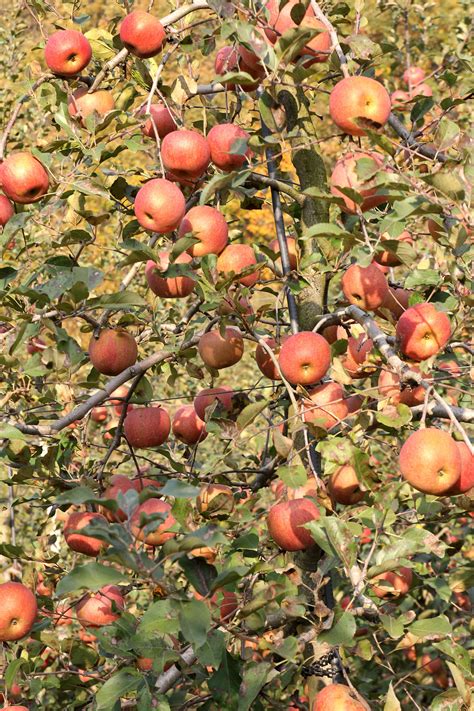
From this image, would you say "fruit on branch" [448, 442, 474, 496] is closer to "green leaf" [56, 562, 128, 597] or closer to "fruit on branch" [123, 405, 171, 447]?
"green leaf" [56, 562, 128, 597]

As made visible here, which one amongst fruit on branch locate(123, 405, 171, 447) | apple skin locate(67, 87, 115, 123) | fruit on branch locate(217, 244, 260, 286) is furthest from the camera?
fruit on branch locate(123, 405, 171, 447)

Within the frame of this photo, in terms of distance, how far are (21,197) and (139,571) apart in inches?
34.6

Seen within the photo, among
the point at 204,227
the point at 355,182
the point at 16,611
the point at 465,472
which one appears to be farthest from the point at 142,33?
the point at 16,611

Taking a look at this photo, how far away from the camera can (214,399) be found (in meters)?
1.77

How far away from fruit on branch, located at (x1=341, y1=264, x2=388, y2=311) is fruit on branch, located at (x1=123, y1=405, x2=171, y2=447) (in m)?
0.53

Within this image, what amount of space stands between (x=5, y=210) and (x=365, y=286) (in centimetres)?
71

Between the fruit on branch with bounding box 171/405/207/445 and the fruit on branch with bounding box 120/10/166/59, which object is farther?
the fruit on branch with bounding box 171/405/207/445

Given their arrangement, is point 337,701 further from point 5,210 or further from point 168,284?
point 5,210

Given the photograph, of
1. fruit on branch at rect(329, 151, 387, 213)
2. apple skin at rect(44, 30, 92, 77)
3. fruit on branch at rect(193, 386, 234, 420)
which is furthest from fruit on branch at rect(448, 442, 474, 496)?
apple skin at rect(44, 30, 92, 77)

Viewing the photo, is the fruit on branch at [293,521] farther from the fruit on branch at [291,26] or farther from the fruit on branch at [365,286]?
the fruit on branch at [291,26]

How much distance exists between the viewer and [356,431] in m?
1.45

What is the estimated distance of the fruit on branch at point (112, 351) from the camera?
172 cm

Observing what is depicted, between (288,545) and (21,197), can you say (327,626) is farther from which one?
(21,197)

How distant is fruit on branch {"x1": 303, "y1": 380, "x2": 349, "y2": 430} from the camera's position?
1.50 m
